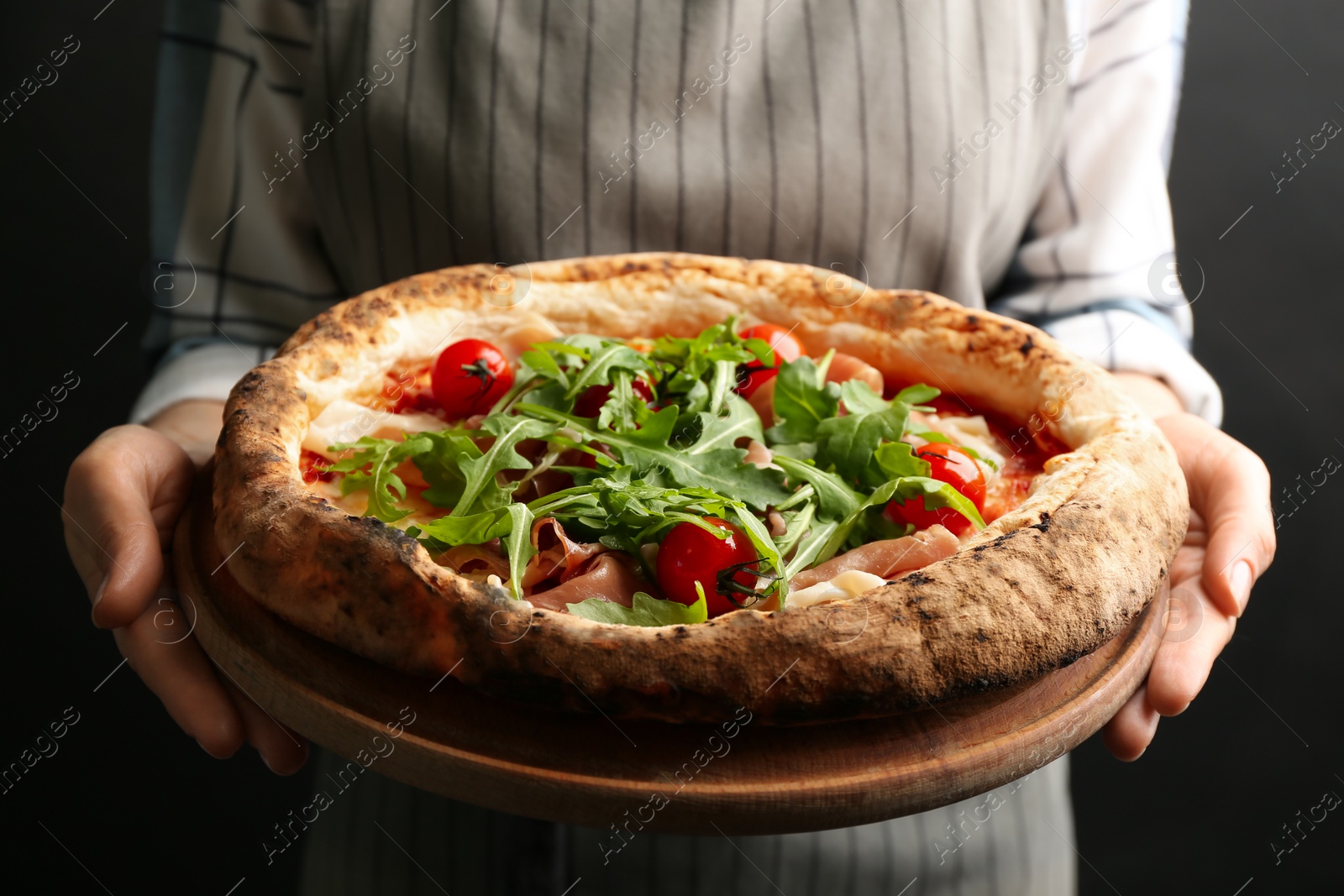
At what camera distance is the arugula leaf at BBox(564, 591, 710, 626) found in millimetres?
1351

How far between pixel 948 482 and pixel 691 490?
47 cm

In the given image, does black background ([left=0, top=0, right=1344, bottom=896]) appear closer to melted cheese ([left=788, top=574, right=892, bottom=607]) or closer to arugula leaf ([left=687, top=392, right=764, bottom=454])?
arugula leaf ([left=687, top=392, right=764, bottom=454])

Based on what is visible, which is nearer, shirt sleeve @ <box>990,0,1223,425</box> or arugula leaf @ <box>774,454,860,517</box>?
arugula leaf @ <box>774,454,860,517</box>

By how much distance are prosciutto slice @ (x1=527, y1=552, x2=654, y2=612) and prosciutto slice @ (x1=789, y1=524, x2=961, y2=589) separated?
241 mm

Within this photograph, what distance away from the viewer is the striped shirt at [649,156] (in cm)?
230

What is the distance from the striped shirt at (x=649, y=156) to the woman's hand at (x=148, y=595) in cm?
50

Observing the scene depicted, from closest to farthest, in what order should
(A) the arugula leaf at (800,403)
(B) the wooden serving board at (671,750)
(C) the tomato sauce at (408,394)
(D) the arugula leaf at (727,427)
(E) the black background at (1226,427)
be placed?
(B) the wooden serving board at (671,750) → (D) the arugula leaf at (727,427) → (A) the arugula leaf at (800,403) → (C) the tomato sauce at (408,394) → (E) the black background at (1226,427)

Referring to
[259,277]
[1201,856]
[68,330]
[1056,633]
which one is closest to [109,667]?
[68,330]

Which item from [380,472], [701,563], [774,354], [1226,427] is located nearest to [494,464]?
[380,472]

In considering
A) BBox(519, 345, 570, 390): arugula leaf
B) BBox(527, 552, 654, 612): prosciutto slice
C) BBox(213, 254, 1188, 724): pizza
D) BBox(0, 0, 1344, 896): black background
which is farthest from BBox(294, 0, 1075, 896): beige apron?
BBox(0, 0, 1344, 896): black background

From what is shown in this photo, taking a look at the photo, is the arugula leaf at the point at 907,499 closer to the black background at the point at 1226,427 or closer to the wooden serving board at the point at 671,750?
the wooden serving board at the point at 671,750

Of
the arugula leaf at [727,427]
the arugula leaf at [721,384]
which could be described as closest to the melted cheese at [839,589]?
the arugula leaf at [727,427]

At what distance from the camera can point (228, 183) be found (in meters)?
2.45

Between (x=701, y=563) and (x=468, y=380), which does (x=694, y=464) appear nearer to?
(x=701, y=563)
